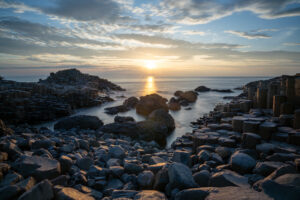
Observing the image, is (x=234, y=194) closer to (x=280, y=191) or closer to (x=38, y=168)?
(x=280, y=191)

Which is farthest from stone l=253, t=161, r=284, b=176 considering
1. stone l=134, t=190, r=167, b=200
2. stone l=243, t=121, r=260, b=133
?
stone l=243, t=121, r=260, b=133

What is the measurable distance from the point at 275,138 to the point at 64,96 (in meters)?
30.3

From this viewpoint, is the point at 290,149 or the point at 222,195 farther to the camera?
the point at 290,149

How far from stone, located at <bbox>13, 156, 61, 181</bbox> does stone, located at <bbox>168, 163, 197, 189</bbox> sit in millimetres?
2505

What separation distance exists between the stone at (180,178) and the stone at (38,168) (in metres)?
2.50

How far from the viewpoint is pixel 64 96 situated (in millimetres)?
29719

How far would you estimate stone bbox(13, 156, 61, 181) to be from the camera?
357cm

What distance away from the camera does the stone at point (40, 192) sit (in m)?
2.72

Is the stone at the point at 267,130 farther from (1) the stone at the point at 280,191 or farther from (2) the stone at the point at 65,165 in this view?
(2) the stone at the point at 65,165

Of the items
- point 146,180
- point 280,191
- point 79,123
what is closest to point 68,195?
point 146,180

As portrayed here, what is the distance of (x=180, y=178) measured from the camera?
3.52 meters

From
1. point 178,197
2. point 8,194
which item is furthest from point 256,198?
point 8,194

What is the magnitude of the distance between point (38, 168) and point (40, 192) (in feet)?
3.28

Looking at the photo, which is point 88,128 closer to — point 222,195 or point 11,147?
point 11,147
